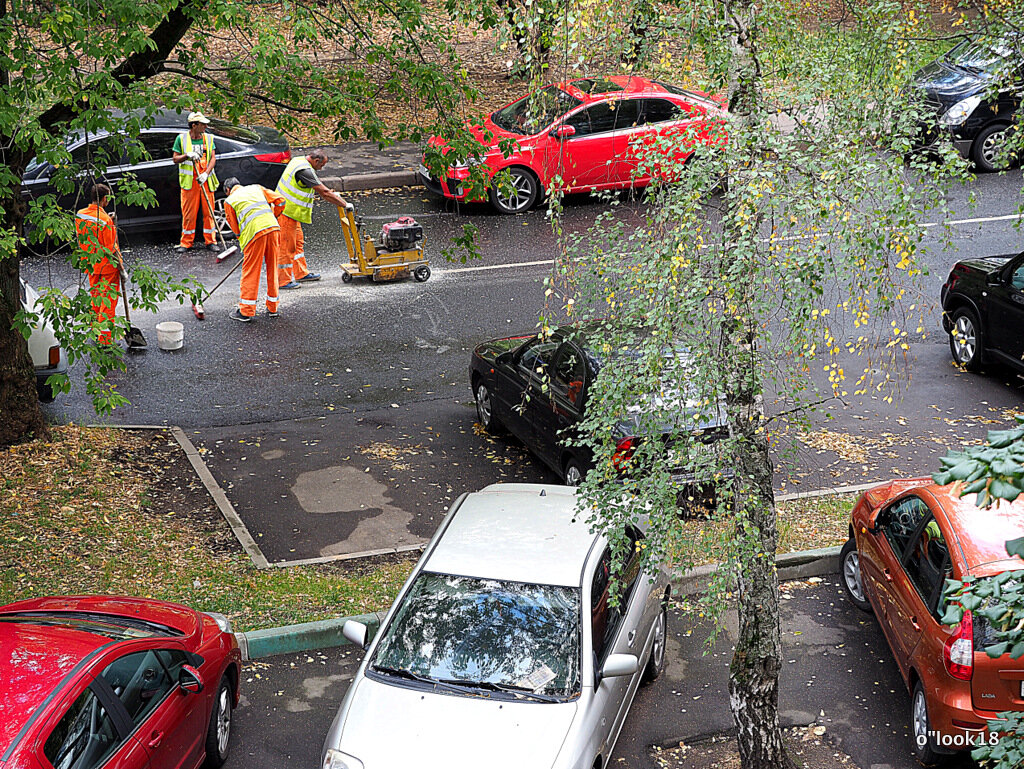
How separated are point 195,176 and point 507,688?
1139cm

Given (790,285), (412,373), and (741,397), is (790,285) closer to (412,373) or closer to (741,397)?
(741,397)

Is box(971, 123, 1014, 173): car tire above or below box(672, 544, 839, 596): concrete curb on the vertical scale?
above

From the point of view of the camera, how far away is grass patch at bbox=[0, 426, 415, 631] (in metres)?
8.28

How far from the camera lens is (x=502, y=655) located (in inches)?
246

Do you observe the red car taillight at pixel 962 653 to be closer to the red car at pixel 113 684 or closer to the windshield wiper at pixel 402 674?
the windshield wiper at pixel 402 674

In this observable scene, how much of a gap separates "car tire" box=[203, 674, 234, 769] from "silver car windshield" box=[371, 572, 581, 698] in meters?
1.08

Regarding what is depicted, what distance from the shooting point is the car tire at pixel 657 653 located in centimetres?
750

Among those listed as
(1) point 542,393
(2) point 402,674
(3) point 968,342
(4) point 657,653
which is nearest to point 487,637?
(2) point 402,674

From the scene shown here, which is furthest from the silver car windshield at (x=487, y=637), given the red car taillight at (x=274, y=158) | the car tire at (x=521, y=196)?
the red car taillight at (x=274, y=158)

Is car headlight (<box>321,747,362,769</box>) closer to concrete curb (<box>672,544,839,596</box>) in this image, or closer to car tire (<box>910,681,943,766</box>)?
car tire (<box>910,681,943,766</box>)

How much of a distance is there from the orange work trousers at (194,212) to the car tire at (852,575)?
10731mm

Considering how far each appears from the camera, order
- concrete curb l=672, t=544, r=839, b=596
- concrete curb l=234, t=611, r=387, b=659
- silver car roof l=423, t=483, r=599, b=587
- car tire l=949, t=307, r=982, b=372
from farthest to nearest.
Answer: car tire l=949, t=307, r=982, b=372 < concrete curb l=672, t=544, r=839, b=596 < concrete curb l=234, t=611, r=387, b=659 < silver car roof l=423, t=483, r=599, b=587

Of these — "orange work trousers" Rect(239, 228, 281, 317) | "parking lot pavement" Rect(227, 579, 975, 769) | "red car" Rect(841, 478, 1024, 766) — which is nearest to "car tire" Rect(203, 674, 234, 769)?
"parking lot pavement" Rect(227, 579, 975, 769)

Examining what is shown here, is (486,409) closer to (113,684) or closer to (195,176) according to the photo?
(113,684)
